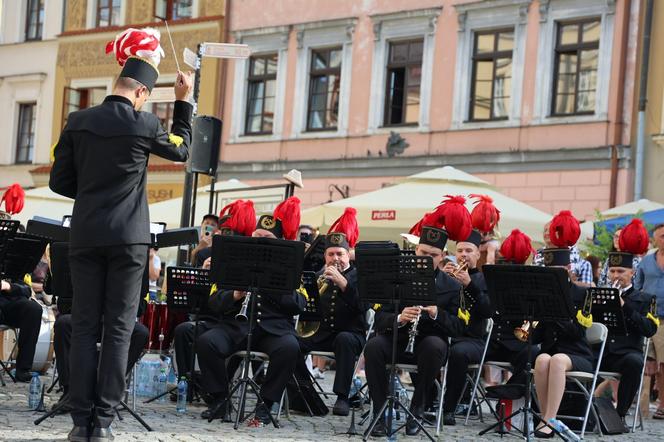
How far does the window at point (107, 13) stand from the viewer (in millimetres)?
32656

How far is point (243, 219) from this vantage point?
11.5m

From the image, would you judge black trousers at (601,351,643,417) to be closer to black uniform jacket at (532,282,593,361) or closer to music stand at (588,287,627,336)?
music stand at (588,287,627,336)

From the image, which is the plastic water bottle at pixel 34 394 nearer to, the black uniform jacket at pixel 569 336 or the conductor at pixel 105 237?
the conductor at pixel 105 237

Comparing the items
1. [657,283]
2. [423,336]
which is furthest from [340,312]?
[657,283]

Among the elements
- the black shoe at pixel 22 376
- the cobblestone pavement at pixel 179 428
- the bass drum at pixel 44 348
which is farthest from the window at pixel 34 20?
the cobblestone pavement at pixel 179 428

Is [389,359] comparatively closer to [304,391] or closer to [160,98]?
[304,391]

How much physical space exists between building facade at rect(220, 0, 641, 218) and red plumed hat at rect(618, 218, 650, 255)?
11.6m

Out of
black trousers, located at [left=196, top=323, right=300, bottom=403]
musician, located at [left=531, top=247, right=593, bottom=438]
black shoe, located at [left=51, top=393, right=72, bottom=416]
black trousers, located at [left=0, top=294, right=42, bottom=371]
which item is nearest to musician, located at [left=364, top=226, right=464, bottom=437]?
black trousers, located at [left=196, top=323, right=300, bottom=403]

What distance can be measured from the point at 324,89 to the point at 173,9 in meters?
5.44

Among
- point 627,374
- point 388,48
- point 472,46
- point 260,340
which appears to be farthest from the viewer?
point 388,48

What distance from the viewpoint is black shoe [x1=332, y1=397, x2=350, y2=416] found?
37.4 ft

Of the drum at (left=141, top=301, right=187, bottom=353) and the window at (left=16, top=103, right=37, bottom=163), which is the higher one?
the window at (left=16, top=103, right=37, bottom=163)

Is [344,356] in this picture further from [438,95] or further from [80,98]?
[80,98]

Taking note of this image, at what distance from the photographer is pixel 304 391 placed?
11.2m
